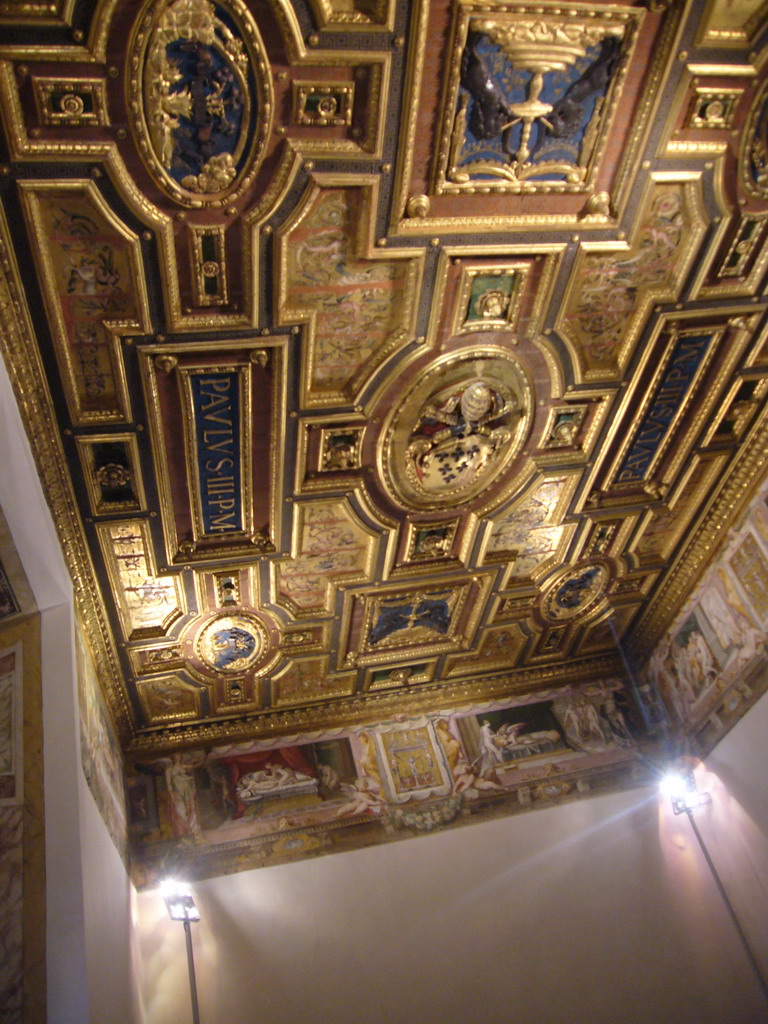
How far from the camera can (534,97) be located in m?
6.41

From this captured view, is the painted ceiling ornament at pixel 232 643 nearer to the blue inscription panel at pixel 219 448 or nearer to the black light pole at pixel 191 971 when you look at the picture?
the blue inscription panel at pixel 219 448

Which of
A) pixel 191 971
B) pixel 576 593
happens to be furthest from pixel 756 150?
pixel 191 971

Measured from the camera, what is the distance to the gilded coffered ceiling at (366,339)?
5965 mm

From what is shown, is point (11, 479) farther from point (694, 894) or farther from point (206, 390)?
point (694, 894)

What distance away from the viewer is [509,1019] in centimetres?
1007

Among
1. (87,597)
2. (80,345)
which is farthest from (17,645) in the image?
(80,345)

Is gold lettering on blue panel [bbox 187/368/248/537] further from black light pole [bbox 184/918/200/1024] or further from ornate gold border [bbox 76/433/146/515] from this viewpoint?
black light pole [bbox 184/918/200/1024]

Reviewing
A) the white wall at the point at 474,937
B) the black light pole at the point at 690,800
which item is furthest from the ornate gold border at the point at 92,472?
the black light pole at the point at 690,800

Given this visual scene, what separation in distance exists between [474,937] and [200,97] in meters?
10.2

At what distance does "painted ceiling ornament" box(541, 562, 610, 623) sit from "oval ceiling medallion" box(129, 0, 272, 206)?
23.9 feet

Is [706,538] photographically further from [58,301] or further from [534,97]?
[58,301]

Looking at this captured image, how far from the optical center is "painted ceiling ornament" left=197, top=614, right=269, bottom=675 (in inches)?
407

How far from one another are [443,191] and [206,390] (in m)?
2.78

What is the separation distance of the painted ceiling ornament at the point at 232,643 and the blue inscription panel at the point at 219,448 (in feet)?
5.77
